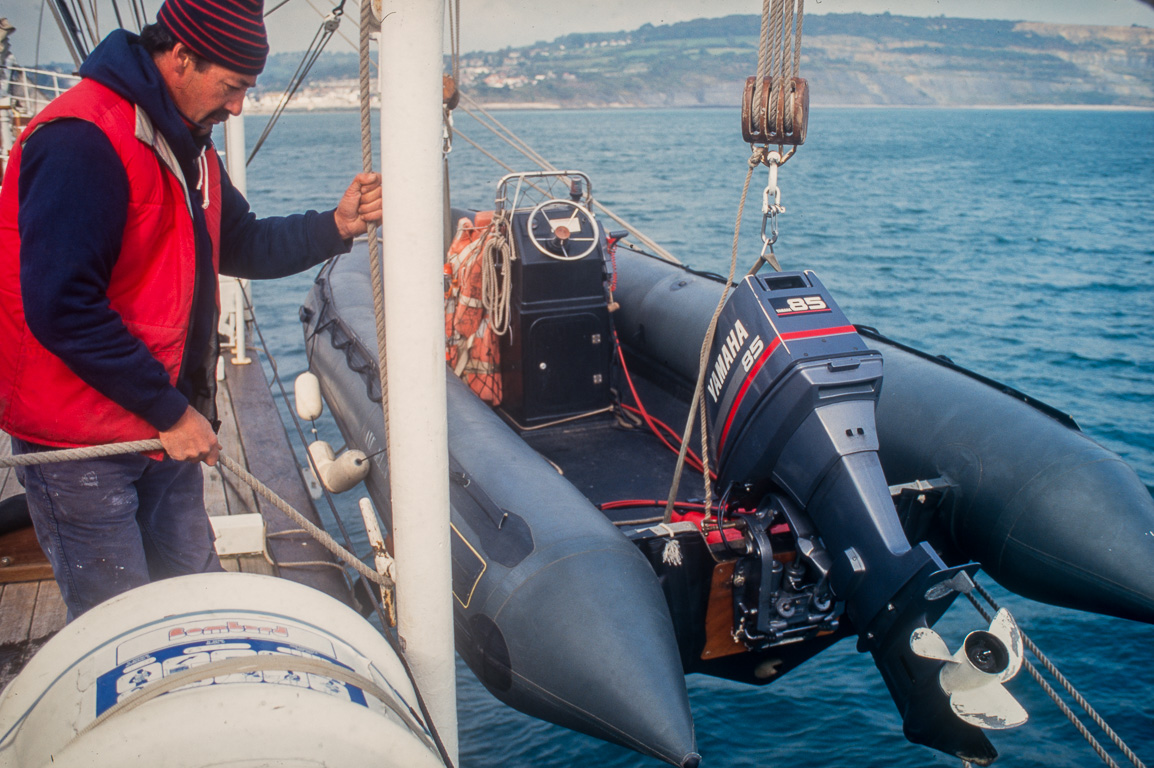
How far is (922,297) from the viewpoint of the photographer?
37.7 ft

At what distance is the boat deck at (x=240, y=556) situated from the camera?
2305 millimetres

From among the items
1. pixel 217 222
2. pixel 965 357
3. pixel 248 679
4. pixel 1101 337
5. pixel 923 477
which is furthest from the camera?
pixel 1101 337

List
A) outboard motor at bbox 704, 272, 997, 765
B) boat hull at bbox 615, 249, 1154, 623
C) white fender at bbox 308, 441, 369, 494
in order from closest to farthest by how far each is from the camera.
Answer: outboard motor at bbox 704, 272, 997, 765 < boat hull at bbox 615, 249, 1154, 623 < white fender at bbox 308, 441, 369, 494

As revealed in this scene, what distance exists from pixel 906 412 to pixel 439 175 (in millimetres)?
2499

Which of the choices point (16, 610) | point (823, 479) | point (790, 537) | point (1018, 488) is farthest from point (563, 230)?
point (16, 610)

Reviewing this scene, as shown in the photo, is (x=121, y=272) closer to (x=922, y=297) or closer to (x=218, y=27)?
(x=218, y=27)

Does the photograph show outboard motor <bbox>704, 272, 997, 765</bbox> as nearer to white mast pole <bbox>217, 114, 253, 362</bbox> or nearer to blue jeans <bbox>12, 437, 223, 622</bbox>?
blue jeans <bbox>12, 437, 223, 622</bbox>

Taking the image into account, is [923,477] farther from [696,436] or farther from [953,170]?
[953,170]

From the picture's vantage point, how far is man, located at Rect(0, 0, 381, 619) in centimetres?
122

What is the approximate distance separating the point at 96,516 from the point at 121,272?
0.47 m

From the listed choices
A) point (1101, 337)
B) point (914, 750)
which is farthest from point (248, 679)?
point (1101, 337)

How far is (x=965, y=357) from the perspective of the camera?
8.94 meters

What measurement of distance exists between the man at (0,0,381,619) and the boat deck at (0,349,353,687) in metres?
0.93

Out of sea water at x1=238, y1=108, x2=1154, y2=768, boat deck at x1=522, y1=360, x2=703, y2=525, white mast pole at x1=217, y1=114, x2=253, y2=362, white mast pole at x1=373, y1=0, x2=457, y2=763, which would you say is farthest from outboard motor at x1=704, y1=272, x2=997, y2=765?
white mast pole at x1=217, y1=114, x2=253, y2=362
